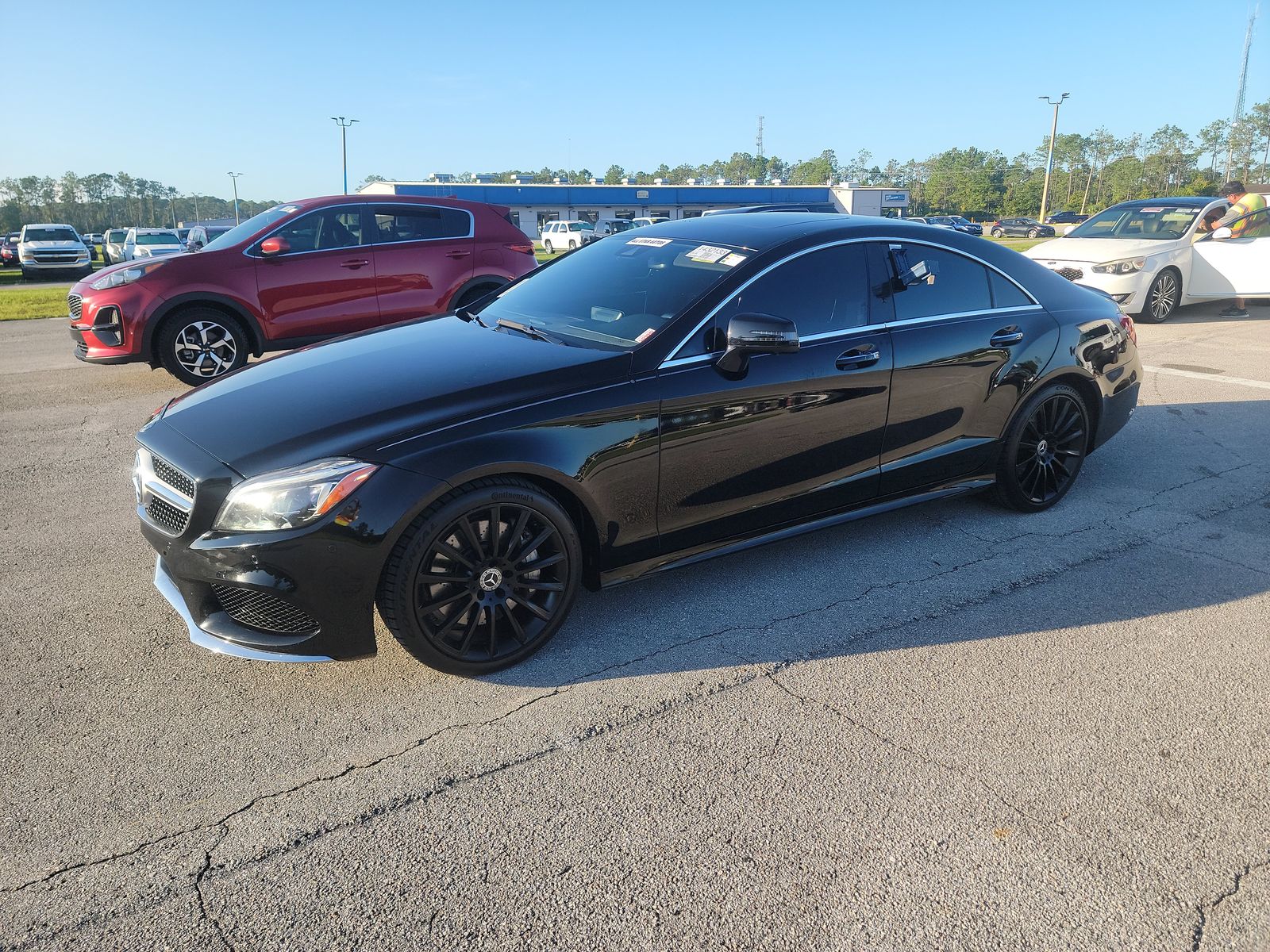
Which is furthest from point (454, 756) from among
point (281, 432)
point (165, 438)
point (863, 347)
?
point (863, 347)

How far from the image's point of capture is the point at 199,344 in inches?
321

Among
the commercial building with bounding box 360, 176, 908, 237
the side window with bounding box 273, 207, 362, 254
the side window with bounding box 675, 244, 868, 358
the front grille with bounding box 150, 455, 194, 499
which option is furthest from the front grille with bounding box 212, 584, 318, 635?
the commercial building with bounding box 360, 176, 908, 237

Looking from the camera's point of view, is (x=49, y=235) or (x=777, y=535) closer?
(x=777, y=535)

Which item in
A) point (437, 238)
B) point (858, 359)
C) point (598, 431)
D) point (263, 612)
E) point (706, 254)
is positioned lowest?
point (263, 612)

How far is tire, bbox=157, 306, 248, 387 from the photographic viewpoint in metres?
8.03

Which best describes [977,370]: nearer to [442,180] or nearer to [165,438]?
[165,438]

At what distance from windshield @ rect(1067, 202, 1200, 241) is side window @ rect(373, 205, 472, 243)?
8.91m

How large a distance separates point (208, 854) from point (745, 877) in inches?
56.0

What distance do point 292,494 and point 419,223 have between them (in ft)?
22.2

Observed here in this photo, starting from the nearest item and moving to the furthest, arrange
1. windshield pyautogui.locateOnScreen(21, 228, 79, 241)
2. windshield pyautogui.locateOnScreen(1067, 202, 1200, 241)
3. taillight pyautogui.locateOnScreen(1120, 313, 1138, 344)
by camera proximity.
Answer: taillight pyautogui.locateOnScreen(1120, 313, 1138, 344) → windshield pyautogui.locateOnScreen(1067, 202, 1200, 241) → windshield pyautogui.locateOnScreen(21, 228, 79, 241)

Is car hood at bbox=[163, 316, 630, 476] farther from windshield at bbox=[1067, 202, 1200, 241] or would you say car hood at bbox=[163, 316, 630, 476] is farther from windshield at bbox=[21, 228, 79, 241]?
windshield at bbox=[21, 228, 79, 241]

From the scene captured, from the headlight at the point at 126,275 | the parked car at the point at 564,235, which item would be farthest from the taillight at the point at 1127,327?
the parked car at the point at 564,235

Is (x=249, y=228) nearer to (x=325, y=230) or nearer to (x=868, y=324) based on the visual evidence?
(x=325, y=230)

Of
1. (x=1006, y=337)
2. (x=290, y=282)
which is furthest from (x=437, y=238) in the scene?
(x=1006, y=337)
